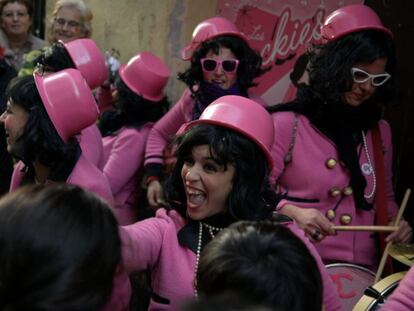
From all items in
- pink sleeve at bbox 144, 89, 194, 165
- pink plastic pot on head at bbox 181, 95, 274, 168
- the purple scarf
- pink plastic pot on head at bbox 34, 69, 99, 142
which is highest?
pink plastic pot on head at bbox 181, 95, 274, 168

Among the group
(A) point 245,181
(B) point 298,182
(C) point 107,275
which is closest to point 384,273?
(B) point 298,182

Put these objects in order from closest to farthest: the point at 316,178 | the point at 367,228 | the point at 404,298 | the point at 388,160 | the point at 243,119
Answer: the point at 404,298 < the point at 243,119 < the point at 367,228 < the point at 316,178 < the point at 388,160

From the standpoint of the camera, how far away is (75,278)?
1.55m

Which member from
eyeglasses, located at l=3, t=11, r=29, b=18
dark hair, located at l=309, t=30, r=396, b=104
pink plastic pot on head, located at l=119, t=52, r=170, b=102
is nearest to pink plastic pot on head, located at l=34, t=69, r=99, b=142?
dark hair, located at l=309, t=30, r=396, b=104

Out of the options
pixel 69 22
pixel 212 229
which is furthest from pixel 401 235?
pixel 69 22

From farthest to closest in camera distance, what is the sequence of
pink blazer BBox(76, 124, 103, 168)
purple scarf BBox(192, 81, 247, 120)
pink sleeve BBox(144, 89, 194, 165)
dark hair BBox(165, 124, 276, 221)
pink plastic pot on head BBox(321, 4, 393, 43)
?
pink sleeve BBox(144, 89, 194, 165) < purple scarf BBox(192, 81, 247, 120) < pink blazer BBox(76, 124, 103, 168) < pink plastic pot on head BBox(321, 4, 393, 43) < dark hair BBox(165, 124, 276, 221)

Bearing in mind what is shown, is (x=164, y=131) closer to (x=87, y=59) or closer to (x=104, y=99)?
(x=87, y=59)

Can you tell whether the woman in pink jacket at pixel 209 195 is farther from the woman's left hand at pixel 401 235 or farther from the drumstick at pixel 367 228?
the woman's left hand at pixel 401 235

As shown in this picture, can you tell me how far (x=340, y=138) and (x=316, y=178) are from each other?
9.9 inches

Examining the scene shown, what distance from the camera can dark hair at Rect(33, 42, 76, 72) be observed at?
14.0ft

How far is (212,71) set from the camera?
13.7 feet

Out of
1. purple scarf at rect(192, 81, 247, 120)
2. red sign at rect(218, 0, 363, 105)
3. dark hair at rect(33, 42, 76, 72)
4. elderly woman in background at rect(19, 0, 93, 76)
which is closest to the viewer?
purple scarf at rect(192, 81, 247, 120)

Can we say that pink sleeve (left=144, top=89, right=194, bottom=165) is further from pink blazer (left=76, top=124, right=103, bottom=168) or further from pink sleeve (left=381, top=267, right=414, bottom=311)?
pink sleeve (left=381, top=267, right=414, bottom=311)

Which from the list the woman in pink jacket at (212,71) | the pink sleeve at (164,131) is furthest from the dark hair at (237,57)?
the pink sleeve at (164,131)
